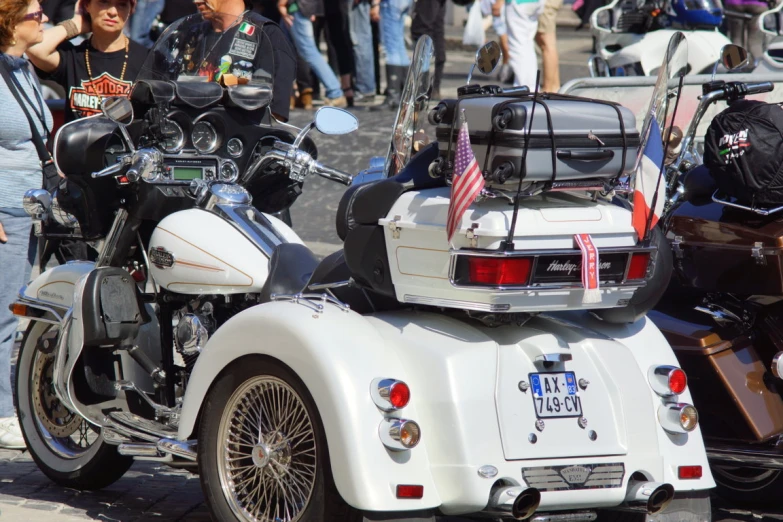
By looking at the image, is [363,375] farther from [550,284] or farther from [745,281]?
[745,281]

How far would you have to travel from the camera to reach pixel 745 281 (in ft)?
15.1

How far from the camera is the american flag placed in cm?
348

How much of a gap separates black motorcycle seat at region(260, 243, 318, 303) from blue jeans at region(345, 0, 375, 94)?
9.36m

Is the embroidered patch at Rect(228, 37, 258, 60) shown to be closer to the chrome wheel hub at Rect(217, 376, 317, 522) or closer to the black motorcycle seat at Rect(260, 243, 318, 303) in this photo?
the black motorcycle seat at Rect(260, 243, 318, 303)

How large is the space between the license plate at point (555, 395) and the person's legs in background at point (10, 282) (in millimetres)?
2962

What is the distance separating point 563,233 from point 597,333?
505mm

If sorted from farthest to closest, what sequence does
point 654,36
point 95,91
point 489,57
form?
point 654,36
point 95,91
point 489,57

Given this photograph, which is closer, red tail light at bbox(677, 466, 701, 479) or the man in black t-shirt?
red tail light at bbox(677, 466, 701, 479)

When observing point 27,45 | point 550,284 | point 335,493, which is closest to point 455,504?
point 335,493

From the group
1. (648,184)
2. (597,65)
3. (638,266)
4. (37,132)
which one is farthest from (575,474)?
(597,65)

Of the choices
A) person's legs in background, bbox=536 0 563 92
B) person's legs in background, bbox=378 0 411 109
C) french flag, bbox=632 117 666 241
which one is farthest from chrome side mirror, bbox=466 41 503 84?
person's legs in background, bbox=378 0 411 109

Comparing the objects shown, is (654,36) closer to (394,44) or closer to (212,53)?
(394,44)

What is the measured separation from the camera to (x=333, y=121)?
4777 millimetres

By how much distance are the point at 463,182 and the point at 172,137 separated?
1.77m
